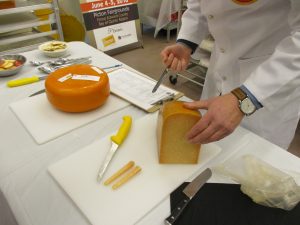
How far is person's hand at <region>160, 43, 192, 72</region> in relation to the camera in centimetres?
90

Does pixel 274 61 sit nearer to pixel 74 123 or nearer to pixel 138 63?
pixel 74 123

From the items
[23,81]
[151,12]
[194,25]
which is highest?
[194,25]

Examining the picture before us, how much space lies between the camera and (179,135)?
611mm

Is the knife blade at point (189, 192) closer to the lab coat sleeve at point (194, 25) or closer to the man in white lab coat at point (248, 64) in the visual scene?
the man in white lab coat at point (248, 64)

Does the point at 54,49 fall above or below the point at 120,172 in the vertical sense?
above

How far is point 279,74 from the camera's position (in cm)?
60

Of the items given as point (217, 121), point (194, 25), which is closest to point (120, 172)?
point (217, 121)

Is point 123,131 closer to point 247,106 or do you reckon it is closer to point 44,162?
point 44,162

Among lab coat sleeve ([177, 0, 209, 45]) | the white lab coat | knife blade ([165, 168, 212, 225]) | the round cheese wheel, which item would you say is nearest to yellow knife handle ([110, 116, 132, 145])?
the round cheese wheel

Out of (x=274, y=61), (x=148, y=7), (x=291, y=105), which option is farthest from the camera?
(x=148, y=7)

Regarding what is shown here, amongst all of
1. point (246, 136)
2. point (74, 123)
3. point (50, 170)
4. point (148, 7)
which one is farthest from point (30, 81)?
point (148, 7)

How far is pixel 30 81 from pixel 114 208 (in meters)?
0.62

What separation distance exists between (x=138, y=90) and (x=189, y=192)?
0.44 meters

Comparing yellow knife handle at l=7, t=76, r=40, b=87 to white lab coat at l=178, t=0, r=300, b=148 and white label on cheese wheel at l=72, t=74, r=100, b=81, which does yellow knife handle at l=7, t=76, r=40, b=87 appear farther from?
white lab coat at l=178, t=0, r=300, b=148
